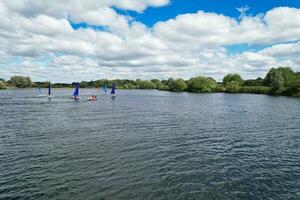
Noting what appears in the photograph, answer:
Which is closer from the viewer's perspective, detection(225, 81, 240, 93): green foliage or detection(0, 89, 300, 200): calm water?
detection(0, 89, 300, 200): calm water

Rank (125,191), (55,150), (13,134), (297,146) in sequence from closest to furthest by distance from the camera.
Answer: (125,191) < (55,150) < (297,146) < (13,134)

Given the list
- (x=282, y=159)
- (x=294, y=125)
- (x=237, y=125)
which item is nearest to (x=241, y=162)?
(x=282, y=159)

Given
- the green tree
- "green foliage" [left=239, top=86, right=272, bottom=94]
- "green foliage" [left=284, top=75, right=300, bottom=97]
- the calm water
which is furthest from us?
"green foliage" [left=239, top=86, right=272, bottom=94]

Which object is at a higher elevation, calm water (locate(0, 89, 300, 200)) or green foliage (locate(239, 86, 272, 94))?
green foliage (locate(239, 86, 272, 94))

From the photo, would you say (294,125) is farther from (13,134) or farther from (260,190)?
(13,134)

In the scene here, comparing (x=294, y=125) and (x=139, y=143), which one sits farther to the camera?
(x=294, y=125)

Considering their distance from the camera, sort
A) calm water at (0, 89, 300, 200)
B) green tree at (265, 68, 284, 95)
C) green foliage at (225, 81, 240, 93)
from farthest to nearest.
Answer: green foliage at (225, 81, 240, 93) → green tree at (265, 68, 284, 95) → calm water at (0, 89, 300, 200)

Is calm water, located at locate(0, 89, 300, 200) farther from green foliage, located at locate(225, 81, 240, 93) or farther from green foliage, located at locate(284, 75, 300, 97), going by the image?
green foliage, located at locate(225, 81, 240, 93)

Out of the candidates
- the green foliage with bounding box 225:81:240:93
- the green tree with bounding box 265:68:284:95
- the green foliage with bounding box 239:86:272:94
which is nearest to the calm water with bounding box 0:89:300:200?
the green tree with bounding box 265:68:284:95

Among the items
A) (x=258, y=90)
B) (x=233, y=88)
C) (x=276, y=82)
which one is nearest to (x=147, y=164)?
(x=276, y=82)

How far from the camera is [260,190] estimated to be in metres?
16.4

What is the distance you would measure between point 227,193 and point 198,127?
921 inches

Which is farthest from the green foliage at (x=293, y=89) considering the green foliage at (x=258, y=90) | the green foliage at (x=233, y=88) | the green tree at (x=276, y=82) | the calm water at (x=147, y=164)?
the calm water at (x=147, y=164)

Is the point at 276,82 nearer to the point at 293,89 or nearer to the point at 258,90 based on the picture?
the point at 293,89
